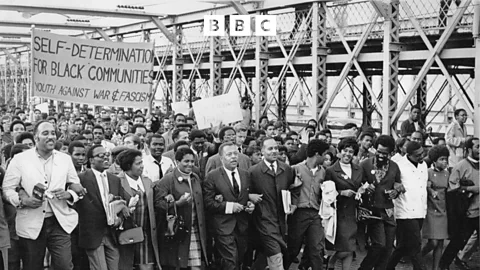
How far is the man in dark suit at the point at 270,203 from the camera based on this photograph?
9.24m

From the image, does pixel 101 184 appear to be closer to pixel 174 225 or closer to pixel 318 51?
pixel 174 225

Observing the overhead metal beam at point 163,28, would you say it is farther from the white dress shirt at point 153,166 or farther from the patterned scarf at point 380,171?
the patterned scarf at point 380,171

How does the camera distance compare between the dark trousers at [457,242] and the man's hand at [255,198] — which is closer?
the man's hand at [255,198]

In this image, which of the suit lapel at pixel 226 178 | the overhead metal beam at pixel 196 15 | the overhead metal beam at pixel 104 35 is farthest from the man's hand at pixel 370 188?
the overhead metal beam at pixel 104 35

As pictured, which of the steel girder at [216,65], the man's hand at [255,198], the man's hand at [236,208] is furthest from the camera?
the steel girder at [216,65]

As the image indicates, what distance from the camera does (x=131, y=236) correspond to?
8359 millimetres

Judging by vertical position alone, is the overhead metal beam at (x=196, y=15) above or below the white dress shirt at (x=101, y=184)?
above

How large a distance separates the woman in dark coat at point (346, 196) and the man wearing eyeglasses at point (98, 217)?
2804mm

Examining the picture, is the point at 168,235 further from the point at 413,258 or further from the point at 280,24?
A: the point at 280,24

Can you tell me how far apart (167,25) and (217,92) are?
126 inches

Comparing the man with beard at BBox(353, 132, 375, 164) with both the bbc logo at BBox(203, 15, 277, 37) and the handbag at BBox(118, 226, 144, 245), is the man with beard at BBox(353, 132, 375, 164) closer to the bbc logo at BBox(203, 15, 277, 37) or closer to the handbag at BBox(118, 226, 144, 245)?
the handbag at BBox(118, 226, 144, 245)

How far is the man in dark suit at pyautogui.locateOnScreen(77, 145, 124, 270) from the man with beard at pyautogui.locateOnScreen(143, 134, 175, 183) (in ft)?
5.16

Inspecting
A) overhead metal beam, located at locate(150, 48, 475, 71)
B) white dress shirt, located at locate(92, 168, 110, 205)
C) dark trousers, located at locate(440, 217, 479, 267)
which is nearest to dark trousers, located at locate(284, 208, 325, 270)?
dark trousers, located at locate(440, 217, 479, 267)

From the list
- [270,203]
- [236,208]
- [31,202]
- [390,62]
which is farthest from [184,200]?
[390,62]
